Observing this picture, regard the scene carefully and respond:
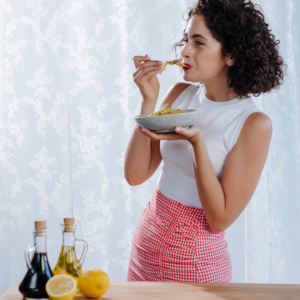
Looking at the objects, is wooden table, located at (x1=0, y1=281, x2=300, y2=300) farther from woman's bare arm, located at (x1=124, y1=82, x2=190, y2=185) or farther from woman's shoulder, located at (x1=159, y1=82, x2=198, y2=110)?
woman's shoulder, located at (x1=159, y1=82, x2=198, y2=110)

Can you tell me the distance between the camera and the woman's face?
1277mm

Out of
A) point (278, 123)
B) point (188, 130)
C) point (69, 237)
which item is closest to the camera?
point (69, 237)

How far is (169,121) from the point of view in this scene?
103 centimetres

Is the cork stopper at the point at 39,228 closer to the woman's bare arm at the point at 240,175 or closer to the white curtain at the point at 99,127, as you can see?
the woman's bare arm at the point at 240,175

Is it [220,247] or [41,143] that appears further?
[41,143]

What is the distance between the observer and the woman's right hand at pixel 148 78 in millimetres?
1358

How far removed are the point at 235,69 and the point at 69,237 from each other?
2.72 ft

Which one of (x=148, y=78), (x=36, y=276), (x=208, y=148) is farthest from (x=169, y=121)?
(x=36, y=276)

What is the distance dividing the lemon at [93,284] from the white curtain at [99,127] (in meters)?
1.46

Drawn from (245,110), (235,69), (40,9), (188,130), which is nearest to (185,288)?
(188,130)

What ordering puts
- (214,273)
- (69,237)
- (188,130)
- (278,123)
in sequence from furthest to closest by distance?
1. (278,123)
2. (214,273)
3. (188,130)
4. (69,237)

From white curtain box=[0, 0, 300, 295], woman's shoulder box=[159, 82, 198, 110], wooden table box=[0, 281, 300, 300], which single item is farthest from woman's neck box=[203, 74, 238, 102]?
white curtain box=[0, 0, 300, 295]

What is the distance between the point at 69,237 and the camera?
858mm

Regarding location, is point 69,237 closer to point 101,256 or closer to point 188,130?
point 188,130
